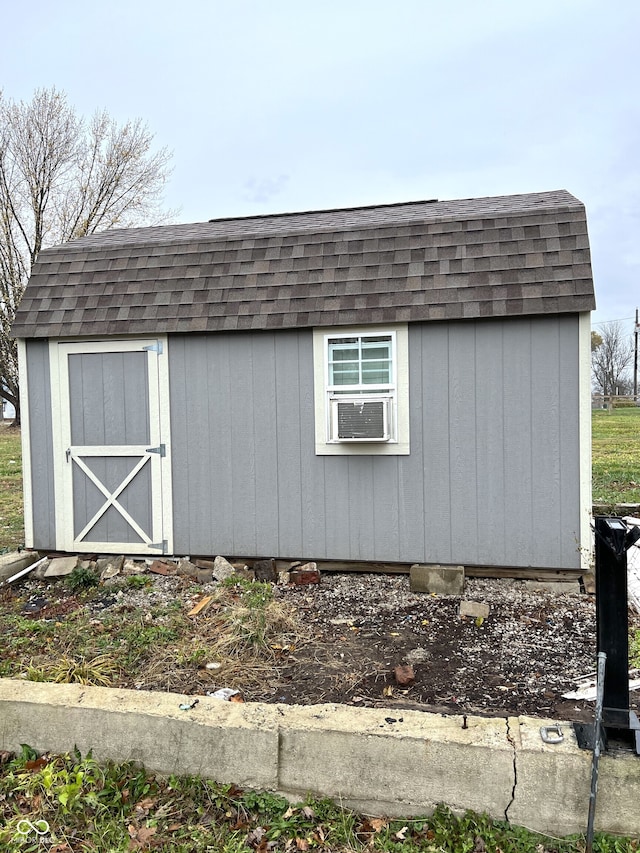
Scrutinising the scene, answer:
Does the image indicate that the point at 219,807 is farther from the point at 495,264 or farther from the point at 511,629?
the point at 495,264

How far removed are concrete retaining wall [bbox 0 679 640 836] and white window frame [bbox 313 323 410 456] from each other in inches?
115

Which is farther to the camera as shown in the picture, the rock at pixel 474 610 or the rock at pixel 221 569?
the rock at pixel 221 569

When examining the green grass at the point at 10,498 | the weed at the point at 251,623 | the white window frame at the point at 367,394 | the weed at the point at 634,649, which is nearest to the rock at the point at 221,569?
the weed at the point at 251,623

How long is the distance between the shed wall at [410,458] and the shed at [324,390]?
2 centimetres

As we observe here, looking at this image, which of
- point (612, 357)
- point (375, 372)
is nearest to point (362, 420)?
point (375, 372)

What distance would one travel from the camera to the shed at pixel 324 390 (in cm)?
500

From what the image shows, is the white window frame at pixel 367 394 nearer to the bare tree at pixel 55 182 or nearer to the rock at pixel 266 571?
the rock at pixel 266 571

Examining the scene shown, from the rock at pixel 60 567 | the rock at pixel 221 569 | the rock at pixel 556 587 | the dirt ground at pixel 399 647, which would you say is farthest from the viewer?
the rock at pixel 60 567

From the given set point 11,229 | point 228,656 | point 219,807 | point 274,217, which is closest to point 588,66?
point 274,217

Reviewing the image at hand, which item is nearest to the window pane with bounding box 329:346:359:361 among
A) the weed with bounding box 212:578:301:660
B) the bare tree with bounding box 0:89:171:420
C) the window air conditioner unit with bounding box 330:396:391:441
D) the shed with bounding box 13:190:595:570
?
the shed with bounding box 13:190:595:570

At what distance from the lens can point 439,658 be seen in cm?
371

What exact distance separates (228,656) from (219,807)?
1.30 meters

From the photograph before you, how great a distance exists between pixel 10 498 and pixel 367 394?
23.0 ft

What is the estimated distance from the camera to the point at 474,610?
4430 mm
